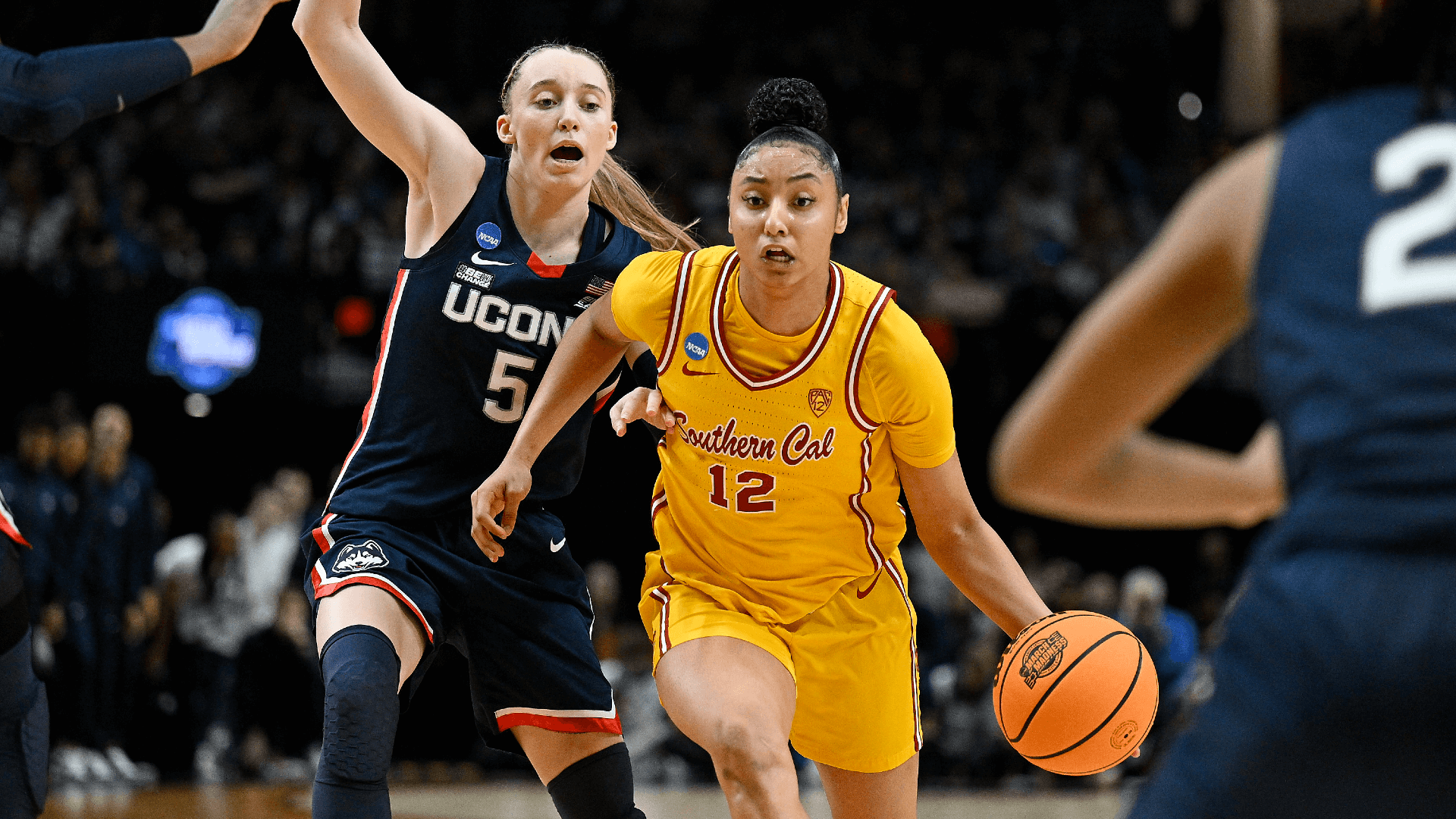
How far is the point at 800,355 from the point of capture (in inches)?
147

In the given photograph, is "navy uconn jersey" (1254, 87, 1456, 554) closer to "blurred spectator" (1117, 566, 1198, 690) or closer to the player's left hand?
the player's left hand

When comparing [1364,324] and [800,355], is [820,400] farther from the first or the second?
[1364,324]

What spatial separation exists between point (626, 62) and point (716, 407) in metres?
12.6

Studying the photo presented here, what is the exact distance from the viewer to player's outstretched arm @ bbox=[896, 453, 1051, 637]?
368cm

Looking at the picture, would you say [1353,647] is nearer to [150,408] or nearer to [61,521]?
[61,521]

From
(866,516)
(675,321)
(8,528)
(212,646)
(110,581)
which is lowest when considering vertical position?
(212,646)

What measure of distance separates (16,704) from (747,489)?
1784mm

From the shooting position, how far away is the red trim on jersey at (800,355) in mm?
3701

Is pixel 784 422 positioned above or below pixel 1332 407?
below

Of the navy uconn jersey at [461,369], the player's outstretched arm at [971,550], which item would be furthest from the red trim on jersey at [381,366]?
the player's outstretched arm at [971,550]

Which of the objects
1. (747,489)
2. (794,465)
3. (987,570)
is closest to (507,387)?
(747,489)

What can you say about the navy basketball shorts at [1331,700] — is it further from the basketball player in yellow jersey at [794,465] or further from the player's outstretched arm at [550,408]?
the player's outstretched arm at [550,408]

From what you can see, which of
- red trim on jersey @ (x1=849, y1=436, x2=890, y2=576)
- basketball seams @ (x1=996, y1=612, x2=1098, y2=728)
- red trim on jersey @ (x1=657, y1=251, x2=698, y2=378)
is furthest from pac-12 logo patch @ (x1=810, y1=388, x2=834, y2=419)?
basketball seams @ (x1=996, y1=612, x2=1098, y2=728)

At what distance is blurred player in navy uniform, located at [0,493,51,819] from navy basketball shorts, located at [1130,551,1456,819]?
8.52ft
